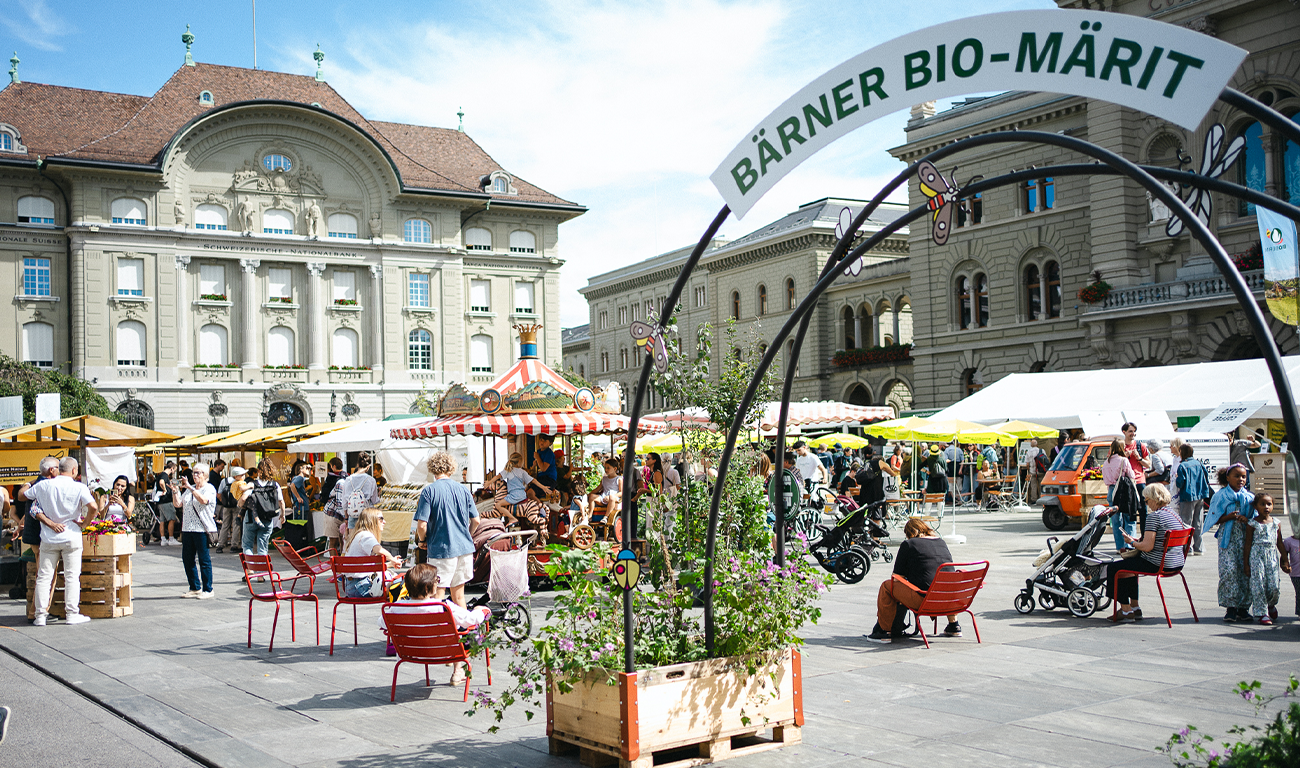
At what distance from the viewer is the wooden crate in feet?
42.0

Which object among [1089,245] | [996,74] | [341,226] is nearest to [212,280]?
[341,226]

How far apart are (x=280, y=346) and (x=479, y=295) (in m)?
10.9

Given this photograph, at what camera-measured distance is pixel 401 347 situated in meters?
56.3

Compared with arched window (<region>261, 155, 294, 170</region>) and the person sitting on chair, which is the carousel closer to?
the person sitting on chair

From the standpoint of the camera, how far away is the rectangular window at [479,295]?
2333 inches

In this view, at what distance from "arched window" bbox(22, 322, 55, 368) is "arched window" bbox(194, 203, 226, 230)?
817 centimetres

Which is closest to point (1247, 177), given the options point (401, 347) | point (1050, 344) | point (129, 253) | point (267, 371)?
point (1050, 344)

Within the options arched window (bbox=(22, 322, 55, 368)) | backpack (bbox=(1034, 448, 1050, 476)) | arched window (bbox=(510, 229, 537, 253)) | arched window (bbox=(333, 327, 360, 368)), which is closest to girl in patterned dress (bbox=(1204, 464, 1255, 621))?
backpack (bbox=(1034, 448, 1050, 476))

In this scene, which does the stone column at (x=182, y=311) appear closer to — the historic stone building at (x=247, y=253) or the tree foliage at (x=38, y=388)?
the historic stone building at (x=247, y=253)

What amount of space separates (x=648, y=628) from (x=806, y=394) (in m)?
58.3

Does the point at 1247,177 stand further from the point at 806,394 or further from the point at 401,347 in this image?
the point at 401,347

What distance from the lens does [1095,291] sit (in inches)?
1522

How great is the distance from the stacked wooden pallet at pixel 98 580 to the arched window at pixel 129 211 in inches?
1684

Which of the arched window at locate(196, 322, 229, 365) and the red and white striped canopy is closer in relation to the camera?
the red and white striped canopy
